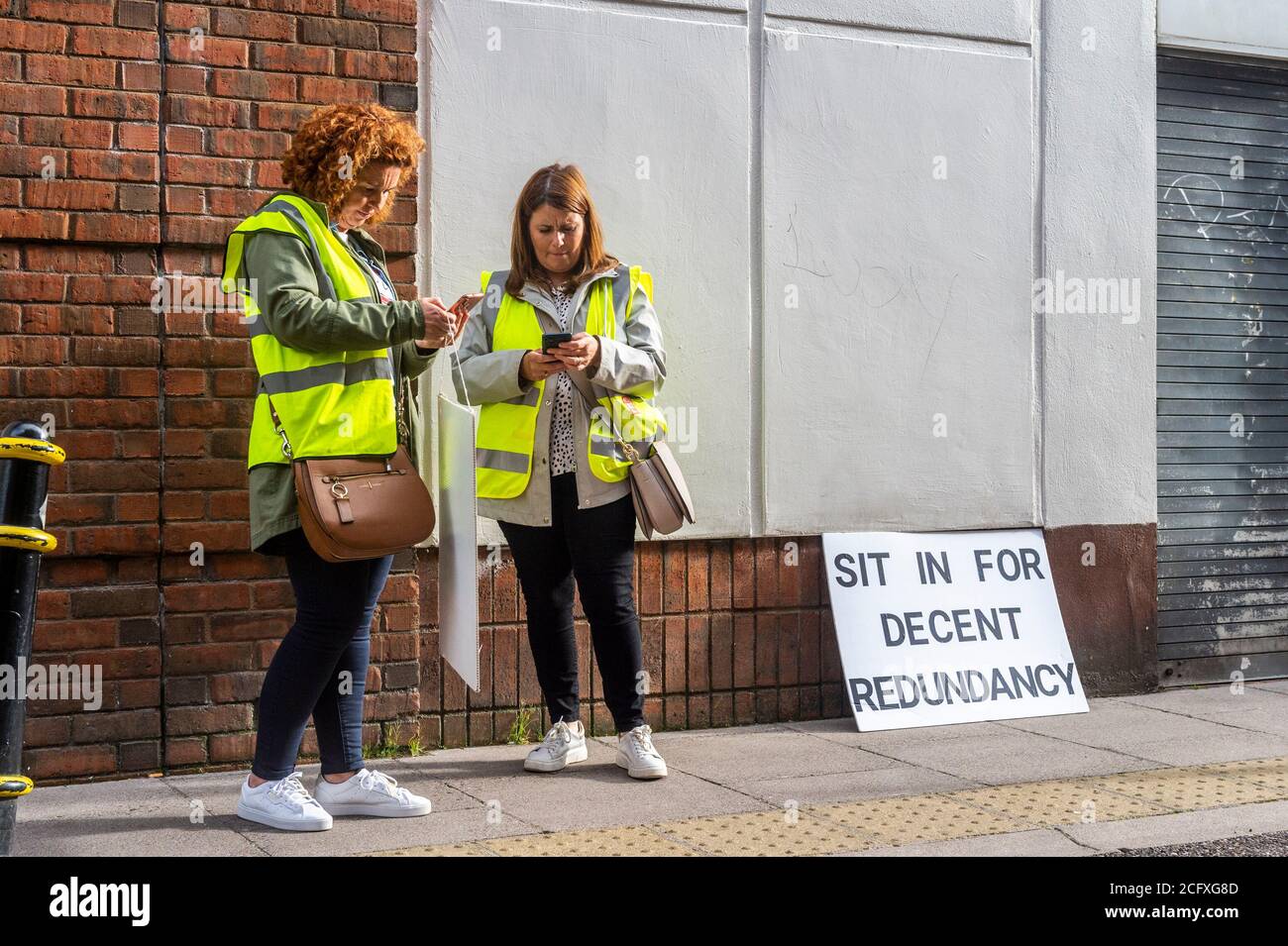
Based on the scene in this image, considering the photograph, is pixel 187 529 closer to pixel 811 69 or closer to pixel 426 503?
pixel 426 503

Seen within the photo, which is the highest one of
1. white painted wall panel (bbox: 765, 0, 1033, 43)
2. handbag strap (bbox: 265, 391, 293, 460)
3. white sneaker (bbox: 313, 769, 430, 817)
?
white painted wall panel (bbox: 765, 0, 1033, 43)

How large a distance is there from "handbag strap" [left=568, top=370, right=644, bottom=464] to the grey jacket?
2 centimetres

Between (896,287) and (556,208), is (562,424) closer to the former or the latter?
(556,208)

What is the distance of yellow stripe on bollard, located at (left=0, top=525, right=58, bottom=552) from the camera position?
2520mm

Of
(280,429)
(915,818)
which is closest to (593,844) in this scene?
(915,818)

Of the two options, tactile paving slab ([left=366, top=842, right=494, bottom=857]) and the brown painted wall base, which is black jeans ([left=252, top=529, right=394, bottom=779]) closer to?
tactile paving slab ([left=366, top=842, right=494, bottom=857])

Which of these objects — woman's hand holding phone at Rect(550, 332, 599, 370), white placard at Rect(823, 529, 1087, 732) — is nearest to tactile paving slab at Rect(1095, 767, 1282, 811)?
white placard at Rect(823, 529, 1087, 732)

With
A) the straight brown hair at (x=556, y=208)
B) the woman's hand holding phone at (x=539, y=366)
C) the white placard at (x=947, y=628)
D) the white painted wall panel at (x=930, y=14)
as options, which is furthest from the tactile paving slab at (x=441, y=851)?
the white painted wall panel at (x=930, y=14)

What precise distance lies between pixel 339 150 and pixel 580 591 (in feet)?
5.53

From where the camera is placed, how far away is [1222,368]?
23.9 ft

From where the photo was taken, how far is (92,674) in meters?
4.90

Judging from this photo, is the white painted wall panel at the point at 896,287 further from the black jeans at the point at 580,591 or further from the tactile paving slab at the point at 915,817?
the tactile paving slab at the point at 915,817

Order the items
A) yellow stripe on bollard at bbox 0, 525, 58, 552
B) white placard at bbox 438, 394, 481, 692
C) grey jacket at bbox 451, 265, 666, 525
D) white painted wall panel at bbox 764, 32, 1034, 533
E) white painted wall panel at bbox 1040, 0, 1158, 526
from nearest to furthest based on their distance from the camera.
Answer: yellow stripe on bollard at bbox 0, 525, 58, 552 → white placard at bbox 438, 394, 481, 692 → grey jacket at bbox 451, 265, 666, 525 → white painted wall panel at bbox 764, 32, 1034, 533 → white painted wall panel at bbox 1040, 0, 1158, 526

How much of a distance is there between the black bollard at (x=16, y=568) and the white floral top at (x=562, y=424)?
256 cm
